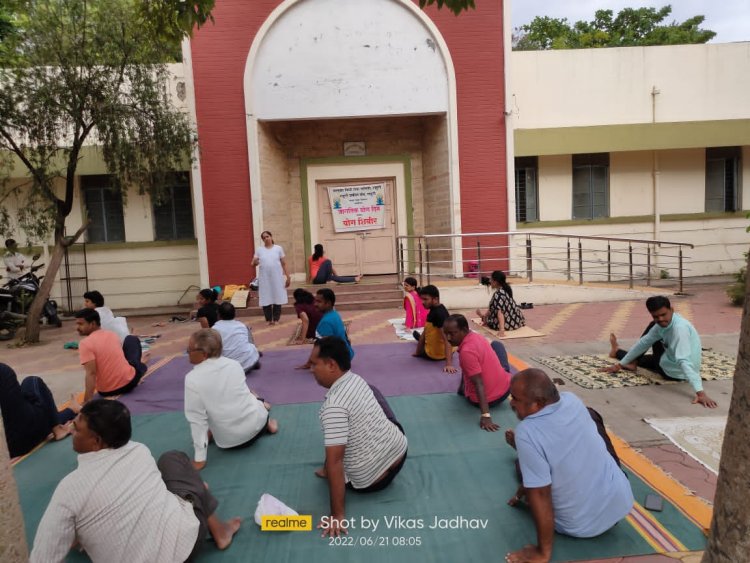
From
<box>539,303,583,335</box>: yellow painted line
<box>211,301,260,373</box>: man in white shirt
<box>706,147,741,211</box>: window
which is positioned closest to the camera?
<box>211,301,260,373</box>: man in white shirt

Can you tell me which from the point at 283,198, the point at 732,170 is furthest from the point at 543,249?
the point at 283,198

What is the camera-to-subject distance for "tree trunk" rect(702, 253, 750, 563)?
171 centimetres

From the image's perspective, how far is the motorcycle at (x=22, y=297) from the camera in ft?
33.1

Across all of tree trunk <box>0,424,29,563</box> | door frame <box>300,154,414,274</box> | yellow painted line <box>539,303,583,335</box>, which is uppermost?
door frame <box>300,154,414,274</box>

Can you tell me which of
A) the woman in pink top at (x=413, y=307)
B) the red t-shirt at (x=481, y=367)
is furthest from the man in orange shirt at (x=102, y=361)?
the woman in pink top at (x=413, y=307)

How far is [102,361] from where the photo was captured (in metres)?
5.05

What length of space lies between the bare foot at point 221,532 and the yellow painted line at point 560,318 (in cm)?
586

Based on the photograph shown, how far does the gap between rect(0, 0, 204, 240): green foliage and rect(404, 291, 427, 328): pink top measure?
16.4ft

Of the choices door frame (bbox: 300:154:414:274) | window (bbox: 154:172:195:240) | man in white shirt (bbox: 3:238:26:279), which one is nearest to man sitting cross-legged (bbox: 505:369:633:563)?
door frame (bbox: 300:154:414:274)

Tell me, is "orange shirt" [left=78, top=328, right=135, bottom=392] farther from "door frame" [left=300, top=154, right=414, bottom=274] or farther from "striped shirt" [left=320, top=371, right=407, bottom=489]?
"door frame" [left=300, top=154, right=414, bottom=274]

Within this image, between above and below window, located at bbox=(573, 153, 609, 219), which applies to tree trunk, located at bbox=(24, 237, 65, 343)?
below

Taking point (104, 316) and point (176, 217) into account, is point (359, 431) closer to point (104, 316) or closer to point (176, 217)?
point (104, 316)

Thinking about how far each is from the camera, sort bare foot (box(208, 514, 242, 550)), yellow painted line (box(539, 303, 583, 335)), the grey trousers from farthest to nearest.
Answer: yellow painted line (box(539, 303, 583, 335)) → bare foot (box(208, 514, 242, 550)) → the grey trousers

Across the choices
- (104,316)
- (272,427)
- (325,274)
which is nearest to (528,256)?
(325,274)
